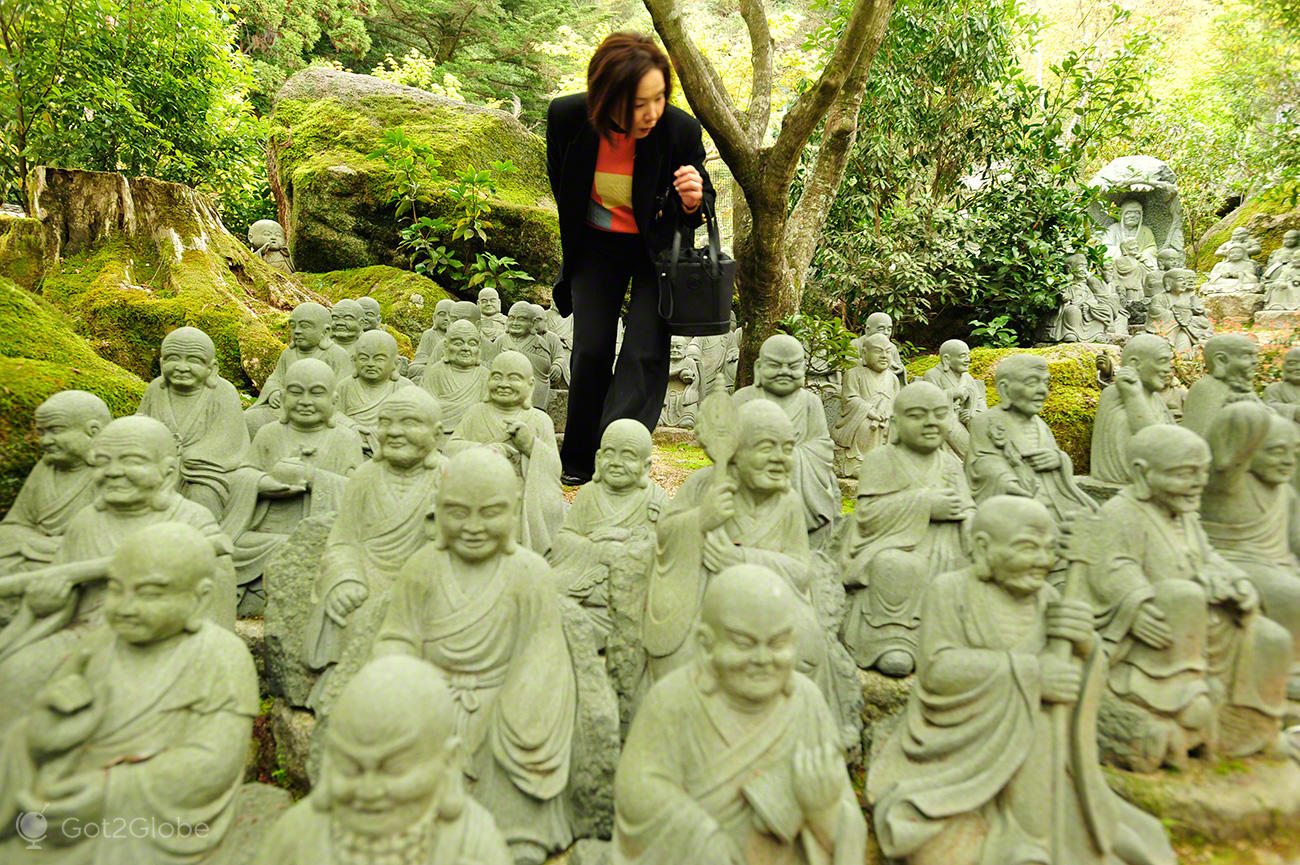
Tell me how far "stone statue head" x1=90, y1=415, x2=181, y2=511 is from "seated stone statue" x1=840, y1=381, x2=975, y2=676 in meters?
3.59

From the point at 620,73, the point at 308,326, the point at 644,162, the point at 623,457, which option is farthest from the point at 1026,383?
the point at 308,326

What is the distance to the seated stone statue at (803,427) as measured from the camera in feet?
17.6

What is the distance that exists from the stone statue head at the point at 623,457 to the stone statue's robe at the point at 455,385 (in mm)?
2893

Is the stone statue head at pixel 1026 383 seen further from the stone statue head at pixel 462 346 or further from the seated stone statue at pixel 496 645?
the stone statue head at pixel 462 346

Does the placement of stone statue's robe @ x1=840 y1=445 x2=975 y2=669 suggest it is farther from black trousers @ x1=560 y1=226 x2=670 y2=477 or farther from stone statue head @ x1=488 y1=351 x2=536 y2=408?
stone statue head @ x1=488 y1=351 x2=536 y2=408

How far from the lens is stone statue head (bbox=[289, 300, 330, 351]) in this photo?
6535mm

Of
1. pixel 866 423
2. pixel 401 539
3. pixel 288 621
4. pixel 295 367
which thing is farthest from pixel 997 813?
pixel 866 423

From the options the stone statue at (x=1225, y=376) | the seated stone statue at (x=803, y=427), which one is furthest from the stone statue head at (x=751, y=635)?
the stone statue at (x=1225, y=376)

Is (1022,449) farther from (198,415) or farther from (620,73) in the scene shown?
(198,415)

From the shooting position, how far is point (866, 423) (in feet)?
26.5

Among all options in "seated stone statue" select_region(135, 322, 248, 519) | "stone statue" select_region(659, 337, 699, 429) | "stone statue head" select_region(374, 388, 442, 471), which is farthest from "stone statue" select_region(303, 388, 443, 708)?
"stone statue" select_region(659, 337, 699, 429)

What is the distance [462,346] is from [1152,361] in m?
5.93

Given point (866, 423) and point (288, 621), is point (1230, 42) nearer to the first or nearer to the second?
point (866, 423)

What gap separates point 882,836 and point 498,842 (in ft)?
4.68
